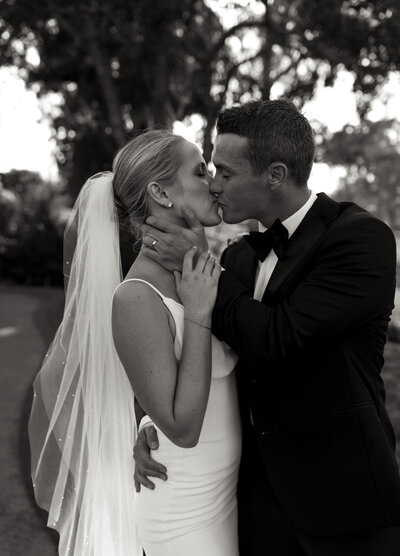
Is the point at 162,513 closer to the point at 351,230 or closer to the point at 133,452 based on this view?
the point at 133,452

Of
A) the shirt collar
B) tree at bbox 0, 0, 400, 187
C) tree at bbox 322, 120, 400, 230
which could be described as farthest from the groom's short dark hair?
tree at bbox 322, 120, 400, 230

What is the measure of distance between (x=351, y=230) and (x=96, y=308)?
3.51 feet

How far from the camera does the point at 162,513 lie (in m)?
2.28

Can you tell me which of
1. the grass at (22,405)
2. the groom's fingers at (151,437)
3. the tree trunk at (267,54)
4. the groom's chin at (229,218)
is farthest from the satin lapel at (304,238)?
the tree trunk at (267,54)

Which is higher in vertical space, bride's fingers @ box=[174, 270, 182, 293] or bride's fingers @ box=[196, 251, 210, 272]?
bride's fingers @ box=[196, 251, 210, 272]

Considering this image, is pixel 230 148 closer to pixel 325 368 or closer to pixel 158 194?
pixel 158 194

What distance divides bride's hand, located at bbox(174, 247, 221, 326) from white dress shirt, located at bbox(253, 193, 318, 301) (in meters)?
0.30

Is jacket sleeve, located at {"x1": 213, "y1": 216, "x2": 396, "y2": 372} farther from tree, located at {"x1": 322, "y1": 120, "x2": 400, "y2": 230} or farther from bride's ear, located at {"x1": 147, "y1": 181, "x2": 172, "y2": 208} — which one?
tree, located at {"x1": 322, "y1": 120, "x2": 400, "y2": 230}

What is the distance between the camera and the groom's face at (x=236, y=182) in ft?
7.63

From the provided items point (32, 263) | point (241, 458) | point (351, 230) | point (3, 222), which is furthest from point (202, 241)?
point (3, 222)

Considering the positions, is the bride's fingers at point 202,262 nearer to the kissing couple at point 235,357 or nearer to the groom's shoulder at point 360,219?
the kissing couple at point 235,357

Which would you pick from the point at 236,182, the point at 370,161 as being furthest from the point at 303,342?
the point at 370,161

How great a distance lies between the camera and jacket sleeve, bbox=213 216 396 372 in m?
2.00

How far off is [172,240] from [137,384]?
0.52 meters
